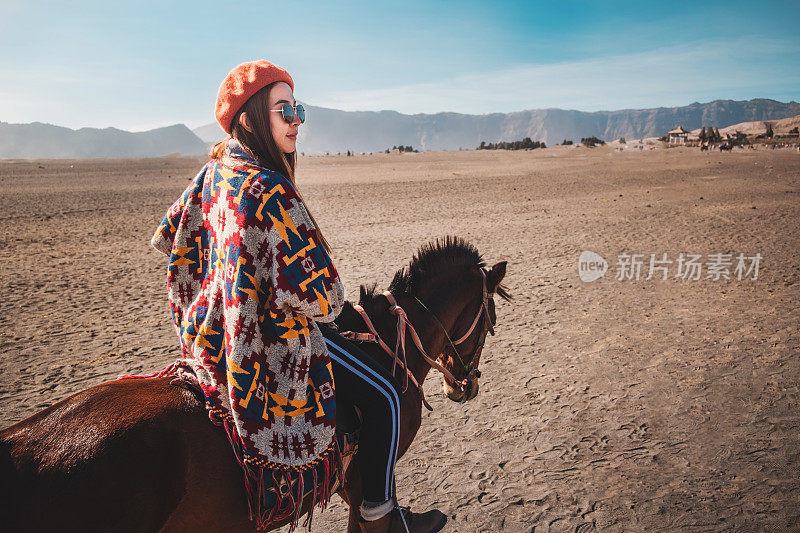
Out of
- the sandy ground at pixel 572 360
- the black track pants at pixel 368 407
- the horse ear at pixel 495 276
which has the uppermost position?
the horse ear at pixel 495 276

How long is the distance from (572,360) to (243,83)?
4841mm

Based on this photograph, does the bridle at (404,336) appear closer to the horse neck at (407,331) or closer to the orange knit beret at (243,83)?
the horse neck at (407,331)

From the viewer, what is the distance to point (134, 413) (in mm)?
1635

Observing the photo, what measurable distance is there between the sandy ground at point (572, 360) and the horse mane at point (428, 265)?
1678 millimetres

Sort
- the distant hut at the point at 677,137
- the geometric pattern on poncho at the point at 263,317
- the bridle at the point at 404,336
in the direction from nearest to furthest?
the geometric pattern on poncho at the point at 263,317 → the bridle at the point at 404,336 → the distant hut at the point at 677,137

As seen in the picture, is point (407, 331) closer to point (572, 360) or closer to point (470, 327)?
point (470, 327)

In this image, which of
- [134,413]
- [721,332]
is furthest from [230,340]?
[721,332]

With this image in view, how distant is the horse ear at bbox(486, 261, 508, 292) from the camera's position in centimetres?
286

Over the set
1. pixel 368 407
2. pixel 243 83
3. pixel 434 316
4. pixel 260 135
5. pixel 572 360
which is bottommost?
pixel 572 360

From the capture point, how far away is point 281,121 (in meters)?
1.84

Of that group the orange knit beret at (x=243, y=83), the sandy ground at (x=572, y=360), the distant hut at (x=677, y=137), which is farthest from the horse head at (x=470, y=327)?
the distant hut at (x=677, y=137)

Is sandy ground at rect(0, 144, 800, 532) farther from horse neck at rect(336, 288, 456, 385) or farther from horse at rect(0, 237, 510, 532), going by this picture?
horse at rect(0, 237, 510, 532)

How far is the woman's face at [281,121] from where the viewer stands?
71.9 inches

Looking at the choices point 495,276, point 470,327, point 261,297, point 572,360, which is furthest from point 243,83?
point 572,360
